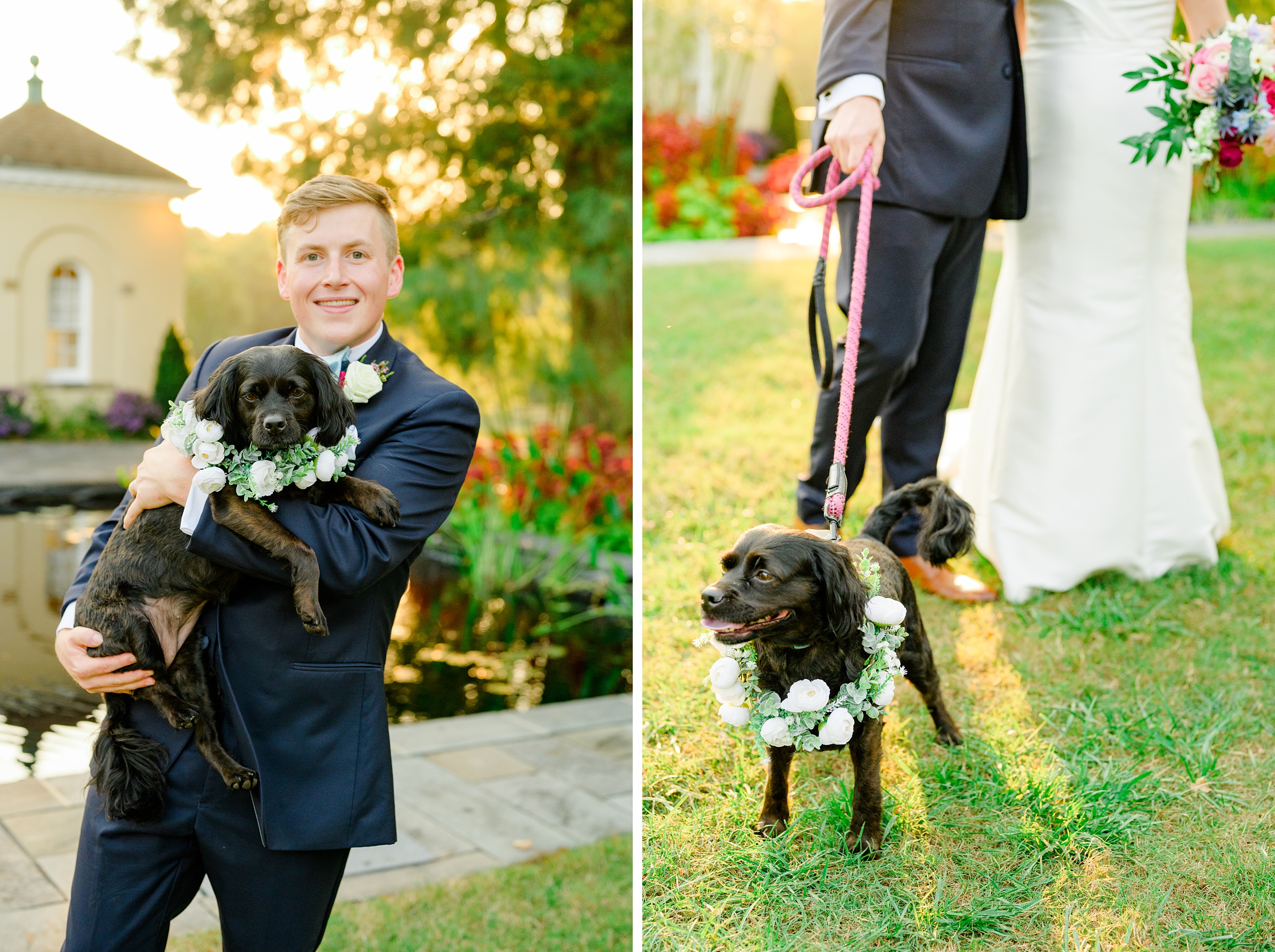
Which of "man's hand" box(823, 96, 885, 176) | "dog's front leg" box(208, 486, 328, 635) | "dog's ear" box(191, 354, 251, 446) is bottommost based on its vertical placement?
"dog's front leg" box(208, 486, 328, 635)

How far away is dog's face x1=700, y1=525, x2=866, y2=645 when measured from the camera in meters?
2.00

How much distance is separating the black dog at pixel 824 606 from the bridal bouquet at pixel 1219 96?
1.62 metres

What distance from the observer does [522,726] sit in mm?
5031

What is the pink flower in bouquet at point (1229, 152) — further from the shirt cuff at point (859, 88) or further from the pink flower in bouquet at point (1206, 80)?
the shirt cuff at point (859, 88)

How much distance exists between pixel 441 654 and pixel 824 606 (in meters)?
4.64

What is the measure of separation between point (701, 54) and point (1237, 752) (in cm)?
1535

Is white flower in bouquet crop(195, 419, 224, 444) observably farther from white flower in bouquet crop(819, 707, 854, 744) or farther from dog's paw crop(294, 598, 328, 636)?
white flower in bouquet crop(819, 707, 854, 744)

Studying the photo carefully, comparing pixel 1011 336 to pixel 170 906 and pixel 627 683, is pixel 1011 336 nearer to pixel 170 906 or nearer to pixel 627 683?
pixel 627 683

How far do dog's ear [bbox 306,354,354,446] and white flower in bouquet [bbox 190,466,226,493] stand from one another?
168 millimetres

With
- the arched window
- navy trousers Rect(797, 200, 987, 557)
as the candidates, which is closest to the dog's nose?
navy trousers Rect(797, 200, 987, 557)

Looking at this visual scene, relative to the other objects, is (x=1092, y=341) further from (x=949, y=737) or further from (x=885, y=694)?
(x=885, y=694)

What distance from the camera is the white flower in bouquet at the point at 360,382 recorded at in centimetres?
197

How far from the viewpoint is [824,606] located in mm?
2113

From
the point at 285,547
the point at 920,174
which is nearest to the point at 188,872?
the point at 285,547
